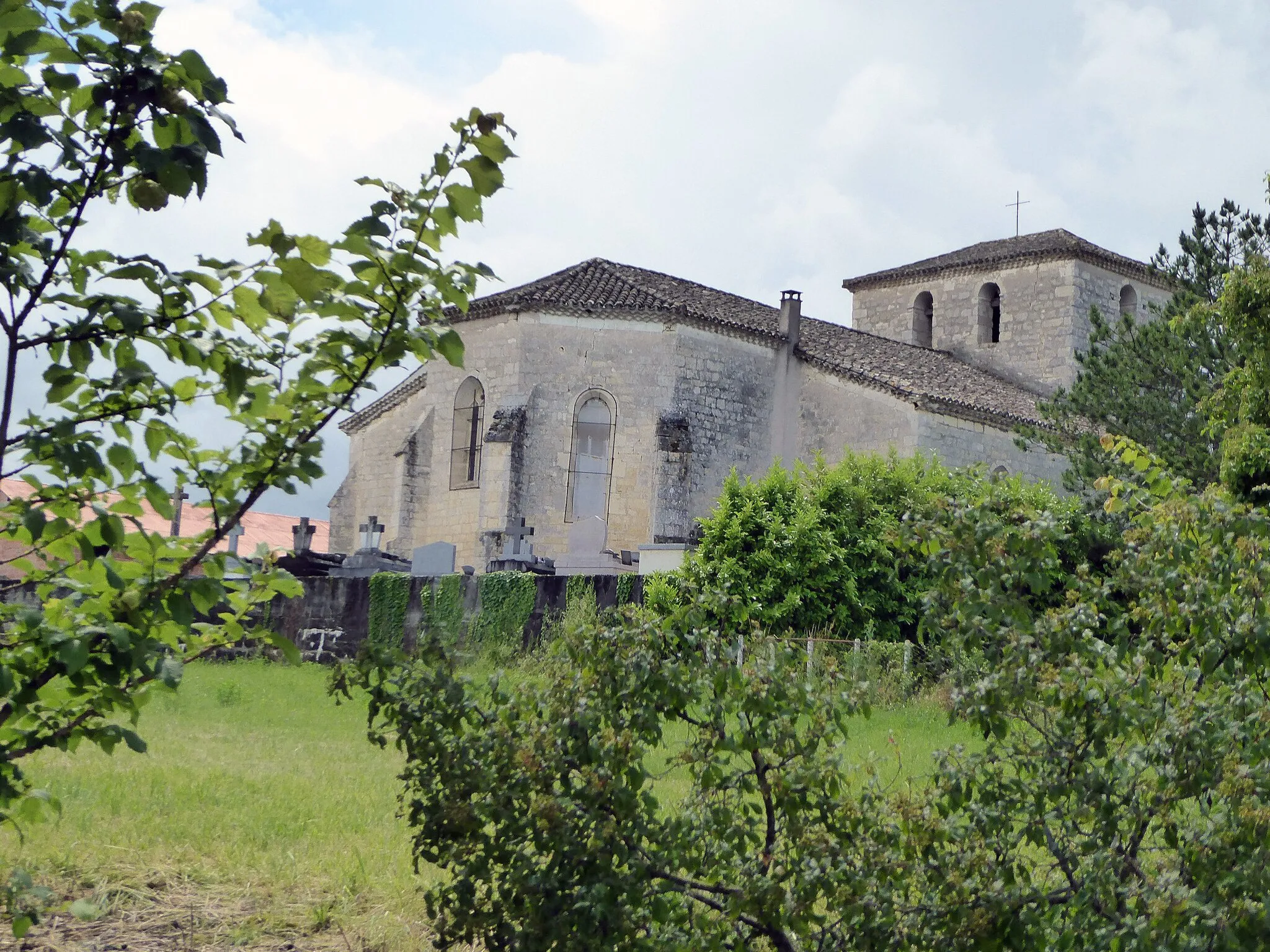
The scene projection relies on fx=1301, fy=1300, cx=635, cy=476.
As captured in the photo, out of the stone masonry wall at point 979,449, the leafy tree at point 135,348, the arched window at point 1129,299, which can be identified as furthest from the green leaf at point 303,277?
the arched window at point 1129,299

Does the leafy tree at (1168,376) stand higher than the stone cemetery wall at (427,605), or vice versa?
the leafy tree at (1168,376)

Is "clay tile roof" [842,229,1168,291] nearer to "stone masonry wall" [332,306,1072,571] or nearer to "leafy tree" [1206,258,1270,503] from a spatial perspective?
"stone masonry wall" [332,306,1072,571]

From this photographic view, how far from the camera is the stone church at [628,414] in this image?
2558 centimetres

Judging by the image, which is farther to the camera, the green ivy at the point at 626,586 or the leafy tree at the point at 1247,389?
the green ivy at the point at 626,586

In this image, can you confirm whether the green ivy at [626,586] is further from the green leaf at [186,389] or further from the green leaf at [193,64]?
the green leaf at [193,64]

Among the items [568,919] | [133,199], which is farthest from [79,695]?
[568,919]

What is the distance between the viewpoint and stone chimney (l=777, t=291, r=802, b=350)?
90.9 ft

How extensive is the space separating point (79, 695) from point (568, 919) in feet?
4.67

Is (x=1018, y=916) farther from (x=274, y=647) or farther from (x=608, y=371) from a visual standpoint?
(x=608, y=371)

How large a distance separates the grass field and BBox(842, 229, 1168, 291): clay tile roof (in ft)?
87.6

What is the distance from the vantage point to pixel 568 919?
3.52 m

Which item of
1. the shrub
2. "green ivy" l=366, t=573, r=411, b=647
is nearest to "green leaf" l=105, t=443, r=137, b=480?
the shrub

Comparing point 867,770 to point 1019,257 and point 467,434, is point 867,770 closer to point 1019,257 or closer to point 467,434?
point 467,434

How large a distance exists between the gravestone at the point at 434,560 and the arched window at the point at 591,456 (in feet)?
11.9
